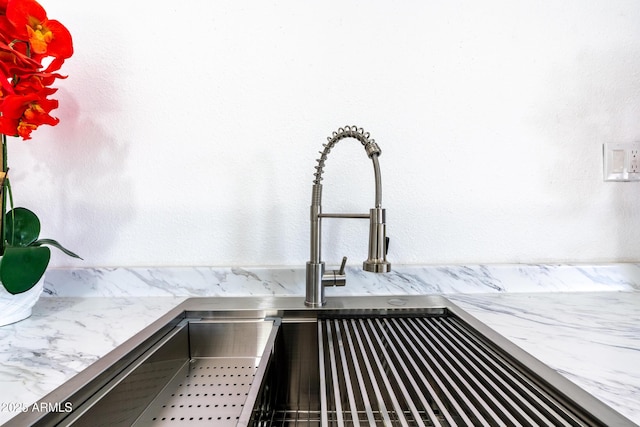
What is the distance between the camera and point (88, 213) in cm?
99

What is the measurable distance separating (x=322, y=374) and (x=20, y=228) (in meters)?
0.76

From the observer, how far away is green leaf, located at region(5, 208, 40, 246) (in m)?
0.77

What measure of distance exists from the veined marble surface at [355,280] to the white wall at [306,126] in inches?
2.0

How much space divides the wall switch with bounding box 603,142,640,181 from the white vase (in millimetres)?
1543

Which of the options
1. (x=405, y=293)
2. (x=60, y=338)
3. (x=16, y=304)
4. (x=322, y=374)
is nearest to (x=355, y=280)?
(x=405, y=293)

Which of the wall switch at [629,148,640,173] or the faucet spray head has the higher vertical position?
the wall switch at [629,148,640,173]

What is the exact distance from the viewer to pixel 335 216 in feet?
2.65

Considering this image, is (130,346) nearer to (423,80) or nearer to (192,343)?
(192,343)

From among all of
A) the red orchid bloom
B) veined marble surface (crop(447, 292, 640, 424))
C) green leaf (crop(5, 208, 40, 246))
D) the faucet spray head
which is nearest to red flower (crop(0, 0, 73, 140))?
the red orchid bloom

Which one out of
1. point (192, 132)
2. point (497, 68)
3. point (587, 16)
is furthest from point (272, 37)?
point (587, 16)

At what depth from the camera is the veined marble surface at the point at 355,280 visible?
0.95 m

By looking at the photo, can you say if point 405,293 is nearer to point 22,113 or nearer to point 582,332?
point 582,332

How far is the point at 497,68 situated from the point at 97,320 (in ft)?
4.10

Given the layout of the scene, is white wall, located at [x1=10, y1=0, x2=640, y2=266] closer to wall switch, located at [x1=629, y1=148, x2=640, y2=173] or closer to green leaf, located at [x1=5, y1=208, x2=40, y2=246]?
wall switch, located at [x1=629, y1=148, x2=640, y2=173]
